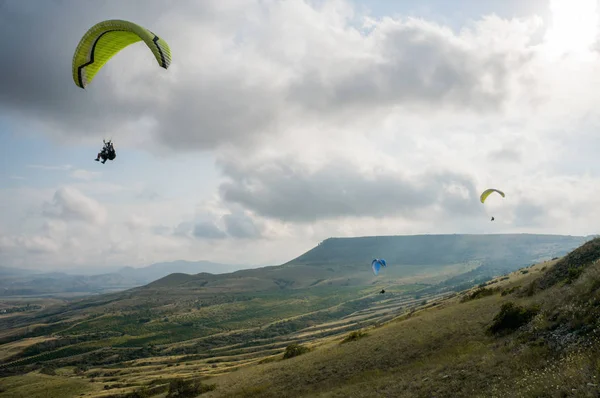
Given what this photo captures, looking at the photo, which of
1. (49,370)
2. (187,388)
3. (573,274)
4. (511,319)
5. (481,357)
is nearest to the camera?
(481,357)

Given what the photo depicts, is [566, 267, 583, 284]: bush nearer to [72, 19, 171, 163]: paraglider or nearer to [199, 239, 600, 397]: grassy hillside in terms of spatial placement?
[199, 239, 600, 397]: grassy hillside

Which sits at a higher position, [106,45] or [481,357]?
[106,45]

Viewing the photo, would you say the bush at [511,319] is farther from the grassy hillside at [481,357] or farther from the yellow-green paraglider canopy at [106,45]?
the yellow-green paraglider canopy at [106,45]

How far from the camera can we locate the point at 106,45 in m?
26.6

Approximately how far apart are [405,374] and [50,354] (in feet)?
513

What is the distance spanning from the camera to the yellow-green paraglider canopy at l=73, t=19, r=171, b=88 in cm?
2298

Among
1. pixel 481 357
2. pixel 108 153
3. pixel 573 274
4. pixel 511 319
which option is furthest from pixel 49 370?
pixel 573 274

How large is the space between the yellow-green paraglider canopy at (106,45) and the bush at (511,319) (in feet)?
86.1

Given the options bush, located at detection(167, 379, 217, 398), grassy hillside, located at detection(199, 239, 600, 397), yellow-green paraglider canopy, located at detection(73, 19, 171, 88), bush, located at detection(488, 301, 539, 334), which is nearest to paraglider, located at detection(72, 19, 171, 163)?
yellow-green paraglider canopy, located at detection(73, 19, 171, 88)

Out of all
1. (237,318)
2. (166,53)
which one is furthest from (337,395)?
(237,318)

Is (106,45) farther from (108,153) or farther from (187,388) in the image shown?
(187,388)

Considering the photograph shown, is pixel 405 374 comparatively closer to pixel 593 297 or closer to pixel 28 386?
pixel 593 297

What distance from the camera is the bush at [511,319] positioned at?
21.7m

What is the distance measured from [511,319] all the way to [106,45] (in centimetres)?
3324
